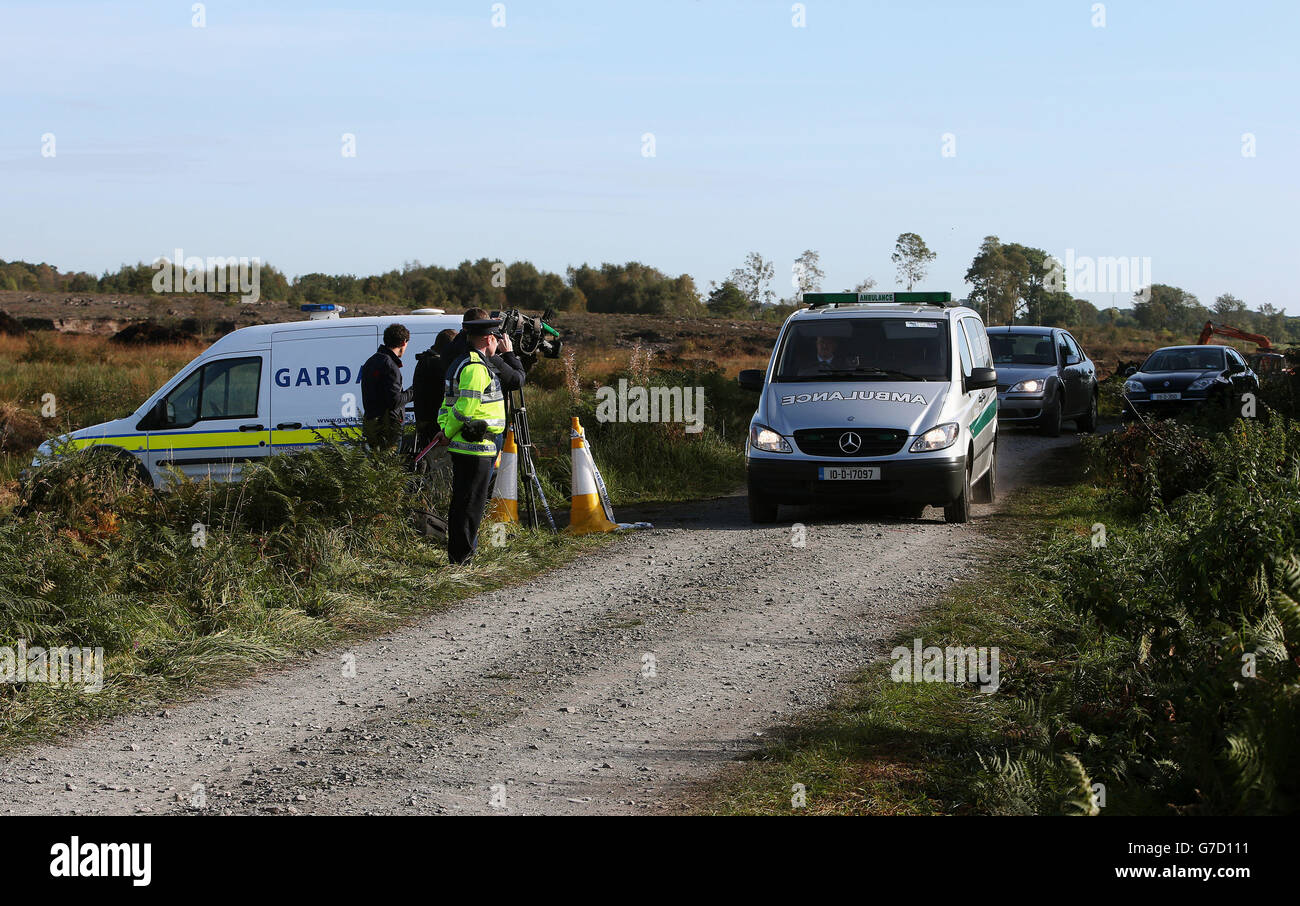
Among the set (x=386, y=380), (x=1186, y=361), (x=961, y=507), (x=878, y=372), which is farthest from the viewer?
(x=1186, y=361)

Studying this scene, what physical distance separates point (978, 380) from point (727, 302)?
2378 inches

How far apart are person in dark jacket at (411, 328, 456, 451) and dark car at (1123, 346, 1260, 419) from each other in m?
13.4

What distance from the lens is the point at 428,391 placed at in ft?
36.1

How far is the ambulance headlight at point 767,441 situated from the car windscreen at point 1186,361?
13.6m

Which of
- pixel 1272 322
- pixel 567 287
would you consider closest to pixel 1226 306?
pixel 1272 322

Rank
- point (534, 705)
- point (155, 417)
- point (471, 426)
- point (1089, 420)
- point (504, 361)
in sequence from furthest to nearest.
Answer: point (1089, 420) → point (155, 417) → point (504, 361) → point (471, 426) → point (534, 705)

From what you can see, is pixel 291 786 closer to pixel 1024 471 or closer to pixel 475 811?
pixel 475 811

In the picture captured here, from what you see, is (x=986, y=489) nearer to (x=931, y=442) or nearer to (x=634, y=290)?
(x=931, y=442)

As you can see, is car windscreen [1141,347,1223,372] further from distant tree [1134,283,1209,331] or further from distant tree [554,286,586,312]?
distant tree [1134,283,1209,331]

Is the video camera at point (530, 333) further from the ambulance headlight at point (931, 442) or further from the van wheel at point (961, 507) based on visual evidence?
the van wheel at point (961, 507)

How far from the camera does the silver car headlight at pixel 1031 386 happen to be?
67.5 feet

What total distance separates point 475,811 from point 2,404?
21555 mm

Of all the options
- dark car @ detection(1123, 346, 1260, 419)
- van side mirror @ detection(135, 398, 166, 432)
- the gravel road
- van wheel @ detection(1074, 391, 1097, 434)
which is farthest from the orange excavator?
van side mirror @ detection(135, 398, 166, 432)

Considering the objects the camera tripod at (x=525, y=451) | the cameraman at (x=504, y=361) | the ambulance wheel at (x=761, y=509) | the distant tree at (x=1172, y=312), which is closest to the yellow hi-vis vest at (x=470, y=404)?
the cameraman at (x=504, y=361)
